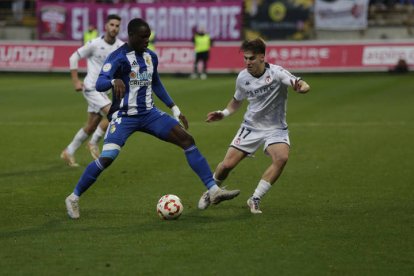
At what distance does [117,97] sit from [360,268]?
3487mm

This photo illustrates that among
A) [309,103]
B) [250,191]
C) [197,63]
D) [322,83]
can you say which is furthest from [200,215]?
[197,63]

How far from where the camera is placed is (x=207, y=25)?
42531 millimetres

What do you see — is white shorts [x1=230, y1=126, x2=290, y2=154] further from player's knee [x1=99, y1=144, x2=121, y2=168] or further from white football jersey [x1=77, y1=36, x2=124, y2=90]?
white football jersey [x1=77, y1=36, x2=124, y2=90]

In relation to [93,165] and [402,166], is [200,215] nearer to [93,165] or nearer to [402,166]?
[93,165]

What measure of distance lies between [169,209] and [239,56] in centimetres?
2917

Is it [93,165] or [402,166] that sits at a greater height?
[93,165]

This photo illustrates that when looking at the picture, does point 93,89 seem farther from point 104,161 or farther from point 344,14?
point 344,14

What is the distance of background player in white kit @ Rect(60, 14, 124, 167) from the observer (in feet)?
50.9

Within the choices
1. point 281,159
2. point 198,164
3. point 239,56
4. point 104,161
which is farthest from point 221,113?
point 239,56

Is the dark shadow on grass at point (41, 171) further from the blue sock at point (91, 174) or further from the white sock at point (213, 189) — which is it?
the white sock at point (213, 189)

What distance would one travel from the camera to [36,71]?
131 ft

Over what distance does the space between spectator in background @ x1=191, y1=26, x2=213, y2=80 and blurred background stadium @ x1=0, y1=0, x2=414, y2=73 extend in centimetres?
90

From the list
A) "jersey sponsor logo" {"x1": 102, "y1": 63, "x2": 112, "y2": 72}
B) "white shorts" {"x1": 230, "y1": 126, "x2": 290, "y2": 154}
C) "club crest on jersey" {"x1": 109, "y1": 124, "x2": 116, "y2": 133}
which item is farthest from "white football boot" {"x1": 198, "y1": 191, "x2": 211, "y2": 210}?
"jersey sponsor logo" {"x1": 102, "y1": 63, "x2": 112, "y2": 72}

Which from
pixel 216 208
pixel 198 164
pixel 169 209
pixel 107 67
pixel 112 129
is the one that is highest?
pixel 107 67
